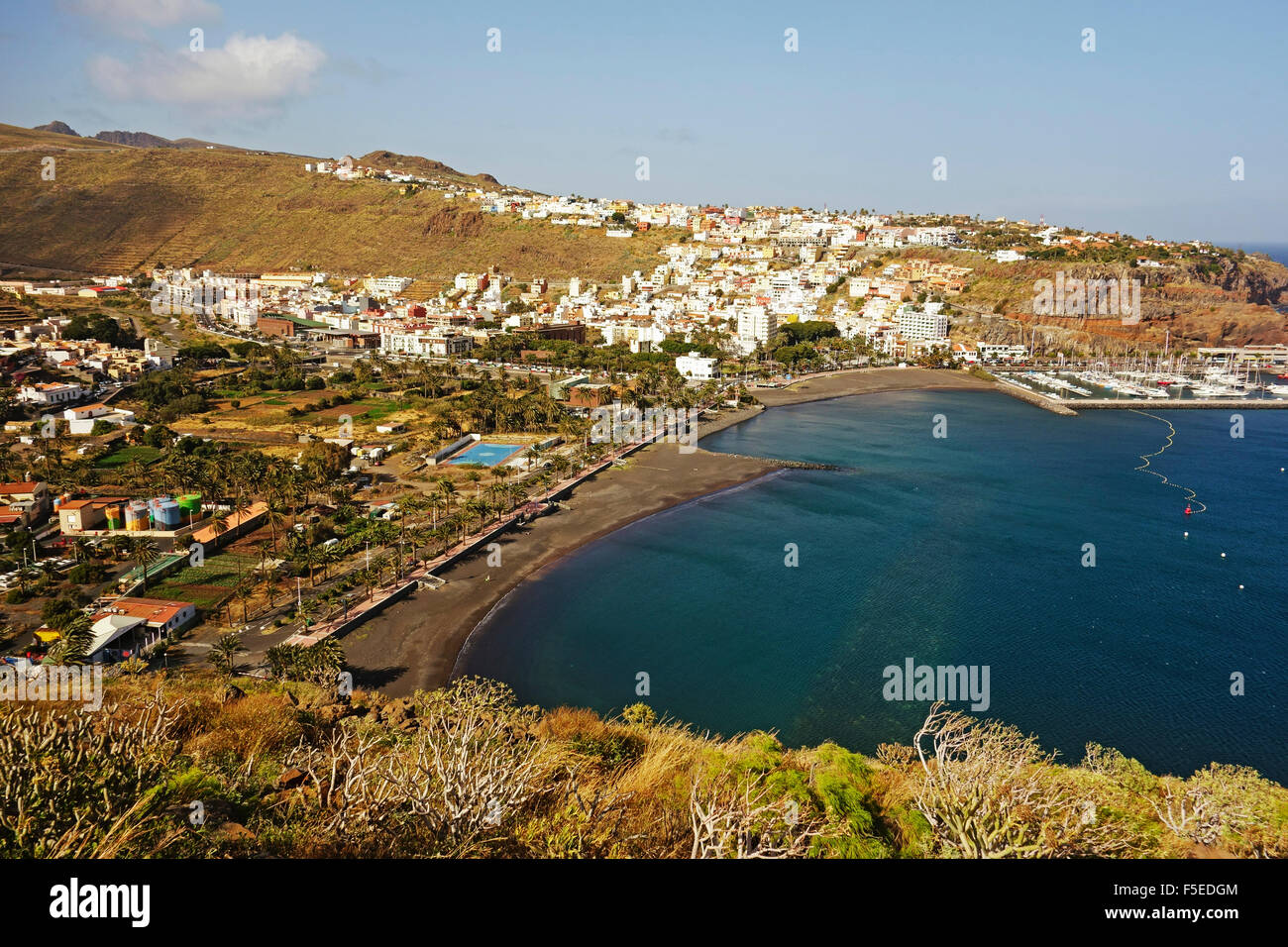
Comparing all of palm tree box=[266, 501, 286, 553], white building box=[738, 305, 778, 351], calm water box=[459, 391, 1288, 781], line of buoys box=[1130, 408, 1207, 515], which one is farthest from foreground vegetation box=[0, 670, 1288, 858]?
white building box=[738, 305, 778, 351]

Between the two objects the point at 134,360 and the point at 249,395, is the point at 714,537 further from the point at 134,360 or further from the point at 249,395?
the point at 134,360

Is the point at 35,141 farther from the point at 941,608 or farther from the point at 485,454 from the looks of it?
the point at 941,608

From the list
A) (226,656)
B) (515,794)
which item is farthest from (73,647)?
(515,794)

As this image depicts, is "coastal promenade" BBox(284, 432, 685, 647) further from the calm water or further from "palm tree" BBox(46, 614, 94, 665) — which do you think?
"palm tree" BBox(46, 614, 94, 665)
